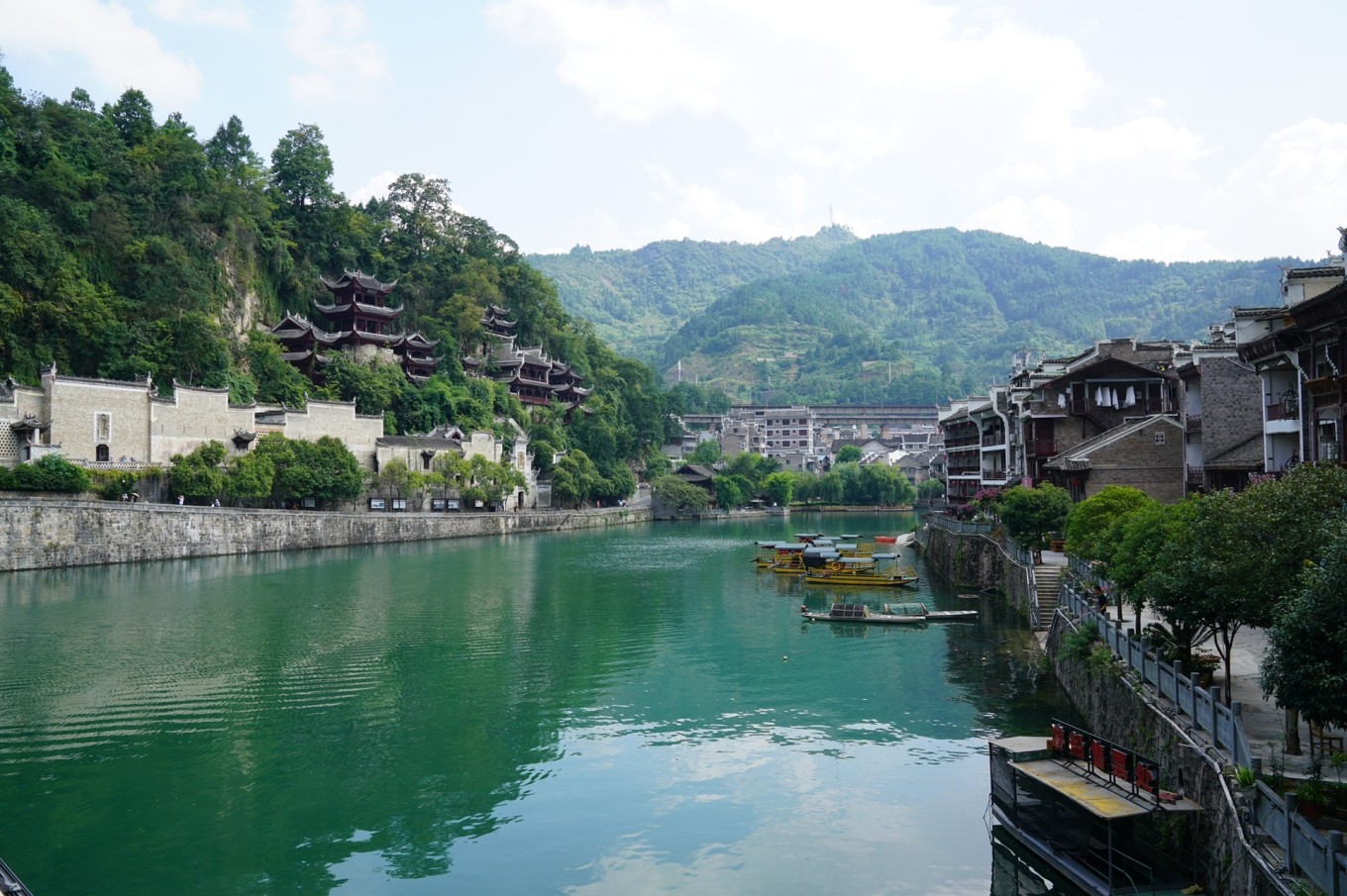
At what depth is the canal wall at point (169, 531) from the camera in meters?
42.3

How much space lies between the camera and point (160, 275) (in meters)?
59.7

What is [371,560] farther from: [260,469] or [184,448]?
[184,448]

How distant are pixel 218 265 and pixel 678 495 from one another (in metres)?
40.6

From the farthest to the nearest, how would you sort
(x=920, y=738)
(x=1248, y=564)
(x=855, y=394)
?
(x=855, y=394) < (x=920, y=738) < (x=1248, y=564)

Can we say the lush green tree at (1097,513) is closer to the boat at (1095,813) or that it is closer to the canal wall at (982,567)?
the canal wall at (982,567)

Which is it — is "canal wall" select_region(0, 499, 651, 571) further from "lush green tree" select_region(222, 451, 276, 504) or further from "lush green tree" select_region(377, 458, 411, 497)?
"lush green tree" select_region(377, 458, 411, 497)

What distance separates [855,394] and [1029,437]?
128491 millimetres

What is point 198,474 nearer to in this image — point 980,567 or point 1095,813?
point 980,567

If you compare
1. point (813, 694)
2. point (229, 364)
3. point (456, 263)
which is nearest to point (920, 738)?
point (813, 694)

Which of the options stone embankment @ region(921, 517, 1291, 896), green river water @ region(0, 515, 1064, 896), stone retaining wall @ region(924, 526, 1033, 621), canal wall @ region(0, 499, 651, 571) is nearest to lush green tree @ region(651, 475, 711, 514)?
canal wall @ region(0, 499, 651, 571)

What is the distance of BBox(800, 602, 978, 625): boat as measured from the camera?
3162cm

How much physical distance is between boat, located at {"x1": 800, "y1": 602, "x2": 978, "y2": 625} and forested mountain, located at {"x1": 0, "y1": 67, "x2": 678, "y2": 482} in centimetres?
4134

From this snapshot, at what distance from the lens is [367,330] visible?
252 feet

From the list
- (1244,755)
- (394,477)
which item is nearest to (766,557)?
(394,477)
